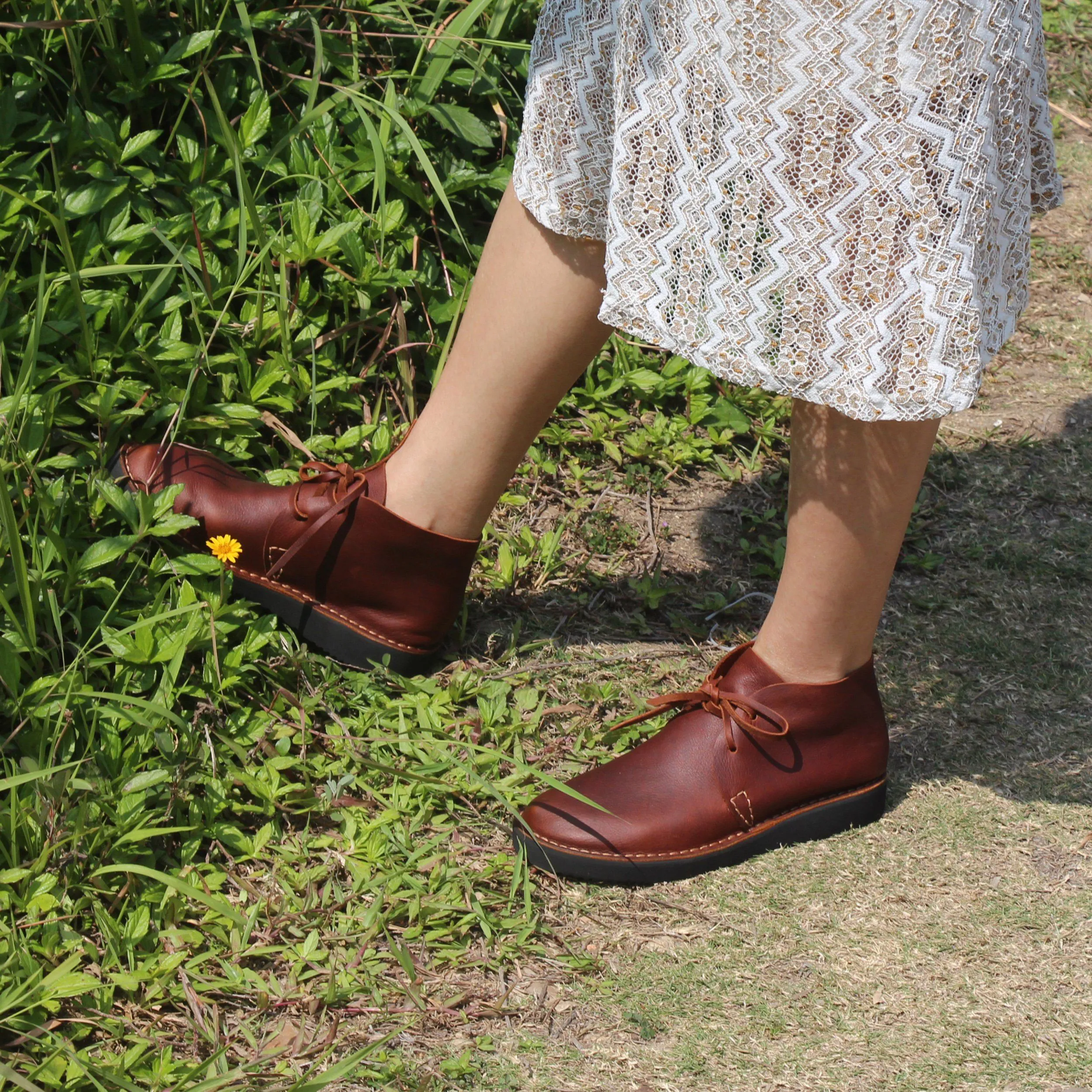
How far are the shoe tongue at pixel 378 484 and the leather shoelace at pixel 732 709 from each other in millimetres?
494

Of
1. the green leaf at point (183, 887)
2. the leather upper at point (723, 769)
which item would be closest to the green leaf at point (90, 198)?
the green leaf at point (183, 887)

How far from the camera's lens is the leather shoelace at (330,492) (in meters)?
1.72

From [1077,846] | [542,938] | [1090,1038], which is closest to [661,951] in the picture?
[542,938]

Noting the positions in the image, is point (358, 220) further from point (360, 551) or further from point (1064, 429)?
point (1064, 429)

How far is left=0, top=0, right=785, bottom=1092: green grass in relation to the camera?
1.35 m

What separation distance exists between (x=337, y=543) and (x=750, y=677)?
63 cm

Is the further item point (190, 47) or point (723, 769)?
point (190, 47)

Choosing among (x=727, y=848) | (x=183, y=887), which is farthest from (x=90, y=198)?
(x=727, y=848)

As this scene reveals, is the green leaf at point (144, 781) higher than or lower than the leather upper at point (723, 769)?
lower

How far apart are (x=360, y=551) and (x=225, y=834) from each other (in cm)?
44

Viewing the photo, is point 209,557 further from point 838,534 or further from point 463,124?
point 463,124

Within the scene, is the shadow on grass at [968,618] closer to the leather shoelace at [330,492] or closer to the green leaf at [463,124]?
the leather shoelace at [330,492]

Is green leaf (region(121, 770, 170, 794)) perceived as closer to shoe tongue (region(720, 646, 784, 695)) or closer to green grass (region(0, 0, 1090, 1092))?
green grass (region(0, 0, 1090, 1092))

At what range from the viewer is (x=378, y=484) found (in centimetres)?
173
